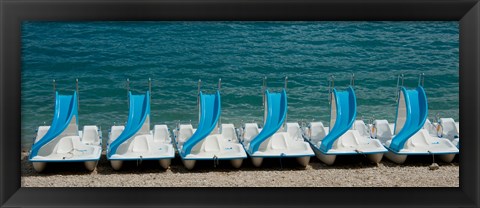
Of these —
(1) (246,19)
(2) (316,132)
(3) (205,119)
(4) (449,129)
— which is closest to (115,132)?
(3) (205,119)

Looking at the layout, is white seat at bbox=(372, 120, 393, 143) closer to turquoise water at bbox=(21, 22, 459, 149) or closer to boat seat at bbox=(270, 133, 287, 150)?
boat seat at bbox=(270, 133, 287, 150)

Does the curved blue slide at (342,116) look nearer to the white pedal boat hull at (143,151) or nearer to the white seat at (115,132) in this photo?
the white pedal boat hull at (143,151)

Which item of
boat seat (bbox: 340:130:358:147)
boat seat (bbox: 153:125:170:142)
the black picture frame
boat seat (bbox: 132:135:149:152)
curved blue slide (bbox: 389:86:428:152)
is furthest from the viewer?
boat seat (bbox: 153:125:170:142)

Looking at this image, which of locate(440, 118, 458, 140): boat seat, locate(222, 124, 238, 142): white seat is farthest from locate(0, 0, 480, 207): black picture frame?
locate(440, 118, 458, 140): boat seat

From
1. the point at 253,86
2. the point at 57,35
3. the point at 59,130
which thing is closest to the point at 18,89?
the point at 59,130

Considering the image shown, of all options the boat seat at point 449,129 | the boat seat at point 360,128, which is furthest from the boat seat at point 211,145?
the boat seat at point 449,129

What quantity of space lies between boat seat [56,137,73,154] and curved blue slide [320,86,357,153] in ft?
10.4

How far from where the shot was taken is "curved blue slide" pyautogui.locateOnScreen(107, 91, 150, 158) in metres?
8.05

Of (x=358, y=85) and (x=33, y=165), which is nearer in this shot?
(x=33, y=165)

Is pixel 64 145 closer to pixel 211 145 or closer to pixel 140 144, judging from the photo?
pixel 140 144

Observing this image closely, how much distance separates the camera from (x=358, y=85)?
51.1 feet

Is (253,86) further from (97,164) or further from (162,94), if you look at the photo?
(97,164)

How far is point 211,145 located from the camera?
835cm

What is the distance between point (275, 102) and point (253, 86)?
22.1ft
